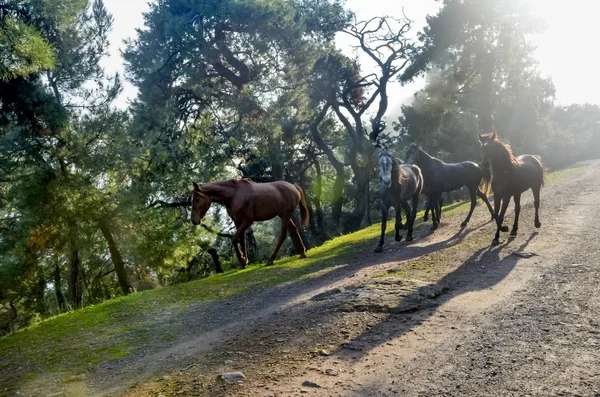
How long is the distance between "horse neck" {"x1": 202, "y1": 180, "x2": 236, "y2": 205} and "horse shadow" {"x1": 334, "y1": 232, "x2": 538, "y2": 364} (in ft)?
19.1

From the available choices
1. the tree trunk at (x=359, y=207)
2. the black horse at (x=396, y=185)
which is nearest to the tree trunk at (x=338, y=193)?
the tree trunk at (x=359, y=207)

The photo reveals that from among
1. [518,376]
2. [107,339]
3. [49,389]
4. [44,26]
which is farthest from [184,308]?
[44,26]

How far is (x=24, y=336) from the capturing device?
23.3ft

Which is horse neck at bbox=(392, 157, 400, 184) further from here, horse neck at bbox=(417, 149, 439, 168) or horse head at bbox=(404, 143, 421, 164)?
horse neck at bbox=(417, 149, 439, 168)

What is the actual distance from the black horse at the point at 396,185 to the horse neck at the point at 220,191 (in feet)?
12.8

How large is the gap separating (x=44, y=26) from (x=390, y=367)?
9.93m

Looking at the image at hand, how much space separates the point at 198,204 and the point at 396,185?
517 centimetres

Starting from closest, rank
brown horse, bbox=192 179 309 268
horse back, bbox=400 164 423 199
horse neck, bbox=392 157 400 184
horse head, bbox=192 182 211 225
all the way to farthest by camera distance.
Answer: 1. horse head, bbox=192 182 211 225
2. brown horse, bbox=192 179 309 268
3. horse neck, bbox=392 157 400 184
4. horse back, bbox=400 164 423 199

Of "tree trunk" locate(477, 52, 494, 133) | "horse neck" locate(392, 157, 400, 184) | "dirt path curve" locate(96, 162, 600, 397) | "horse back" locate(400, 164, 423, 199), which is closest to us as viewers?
"dirt path curve" locate(96, 162, 600, 397)

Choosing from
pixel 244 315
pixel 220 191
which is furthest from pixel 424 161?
pixel 244 315

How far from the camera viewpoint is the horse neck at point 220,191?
1093 centimetres

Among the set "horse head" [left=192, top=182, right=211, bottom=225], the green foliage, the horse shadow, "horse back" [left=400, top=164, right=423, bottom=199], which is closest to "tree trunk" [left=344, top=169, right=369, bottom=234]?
"horse back" [left=400, top=164, right=423, bottom=199]

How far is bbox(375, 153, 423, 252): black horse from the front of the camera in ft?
36.3

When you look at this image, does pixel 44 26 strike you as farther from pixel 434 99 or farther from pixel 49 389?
pixel 434 99
